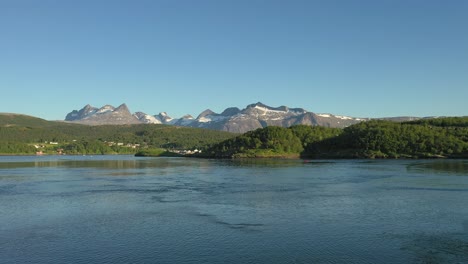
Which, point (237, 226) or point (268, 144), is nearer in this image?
point (237, 226)

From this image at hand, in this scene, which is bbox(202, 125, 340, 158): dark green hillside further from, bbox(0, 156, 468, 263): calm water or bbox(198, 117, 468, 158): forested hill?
bbox(0, 156, 468, 263): calm water

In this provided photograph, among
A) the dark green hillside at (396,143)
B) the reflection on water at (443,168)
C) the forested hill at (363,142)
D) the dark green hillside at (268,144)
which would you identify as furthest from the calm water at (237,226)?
the dark green hillside at (268,144)

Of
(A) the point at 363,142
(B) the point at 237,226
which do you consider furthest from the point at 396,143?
(B) the point at 237,226

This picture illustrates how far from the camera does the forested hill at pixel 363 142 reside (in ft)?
504

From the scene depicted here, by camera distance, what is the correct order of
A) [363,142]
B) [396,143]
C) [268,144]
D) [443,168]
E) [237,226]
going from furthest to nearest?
[268,144]
[363,142]
[396,143]
[443,168]
[237,226]

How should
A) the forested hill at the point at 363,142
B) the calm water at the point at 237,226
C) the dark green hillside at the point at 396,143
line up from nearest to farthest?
the calm water at the point at 237,226, the dark green hillside at the point at 396,143, the forested hill at the point at 363,142

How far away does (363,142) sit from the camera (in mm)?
165500

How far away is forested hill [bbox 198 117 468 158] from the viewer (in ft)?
504

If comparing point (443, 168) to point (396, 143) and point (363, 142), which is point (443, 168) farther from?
point (363, 142)

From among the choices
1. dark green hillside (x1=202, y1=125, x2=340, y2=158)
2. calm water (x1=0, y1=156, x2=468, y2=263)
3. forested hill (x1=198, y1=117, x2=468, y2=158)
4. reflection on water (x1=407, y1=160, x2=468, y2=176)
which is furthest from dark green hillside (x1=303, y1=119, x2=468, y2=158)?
calm water (x1=0, y1=156, x2=468, y2=263)

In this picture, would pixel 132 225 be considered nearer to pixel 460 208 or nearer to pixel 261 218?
pixel 261 218

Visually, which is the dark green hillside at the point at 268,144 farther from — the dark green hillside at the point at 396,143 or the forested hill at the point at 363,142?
the dark green hillside at the point at 396,143

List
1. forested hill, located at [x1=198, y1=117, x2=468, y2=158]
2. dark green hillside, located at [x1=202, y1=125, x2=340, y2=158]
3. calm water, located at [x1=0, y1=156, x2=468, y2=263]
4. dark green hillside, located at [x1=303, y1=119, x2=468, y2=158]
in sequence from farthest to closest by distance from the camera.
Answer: dark green hillside, located at [x1=202, y1=125, x2=340, y2=158], forested hill, located at [x1=198, y1=117, x2=468, y2=158], dark green hillside, located at [x1=303, y1=119, x2=468, y2=158], calm water, located at [x1=0, y1=156, x2=468, y2=263]

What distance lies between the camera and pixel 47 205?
142ft
